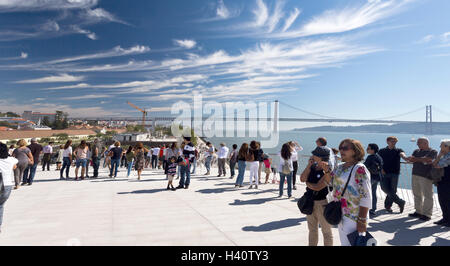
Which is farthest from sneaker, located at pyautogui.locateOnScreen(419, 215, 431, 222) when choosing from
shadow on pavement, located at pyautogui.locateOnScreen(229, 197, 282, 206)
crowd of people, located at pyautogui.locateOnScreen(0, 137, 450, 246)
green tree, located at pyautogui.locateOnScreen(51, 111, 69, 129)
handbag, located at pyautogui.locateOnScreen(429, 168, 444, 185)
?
green tree, located at pyautogui.locateOnScreen(51, 111, 69, 129)

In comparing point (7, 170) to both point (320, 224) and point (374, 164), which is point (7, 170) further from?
point (374, 164)

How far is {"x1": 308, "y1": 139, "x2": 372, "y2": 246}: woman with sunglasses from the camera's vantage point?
198 cm

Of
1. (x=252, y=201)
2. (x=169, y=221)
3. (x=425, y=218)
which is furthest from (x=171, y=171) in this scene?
(x=425, y=218)

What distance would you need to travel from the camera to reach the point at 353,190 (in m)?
2.04

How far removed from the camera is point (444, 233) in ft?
11.9

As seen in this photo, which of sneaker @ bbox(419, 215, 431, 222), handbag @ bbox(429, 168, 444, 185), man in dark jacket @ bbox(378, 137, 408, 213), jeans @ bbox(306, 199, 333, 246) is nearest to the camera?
jeans @ bbox(306, 199, 333, 246)

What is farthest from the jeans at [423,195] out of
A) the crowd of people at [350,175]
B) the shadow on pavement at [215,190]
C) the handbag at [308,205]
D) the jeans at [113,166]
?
the jeans at [113,166]

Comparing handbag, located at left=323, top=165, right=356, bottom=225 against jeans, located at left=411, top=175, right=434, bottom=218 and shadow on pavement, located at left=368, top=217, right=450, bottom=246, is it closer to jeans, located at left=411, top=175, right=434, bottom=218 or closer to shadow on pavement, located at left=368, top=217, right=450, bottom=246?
shadow on pavement, located at left=368, top=217, right=450, bottom=246

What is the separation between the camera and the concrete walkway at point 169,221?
10.7 ft

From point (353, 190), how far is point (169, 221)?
10.00 ft

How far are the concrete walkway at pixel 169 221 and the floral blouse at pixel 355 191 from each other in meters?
1.36

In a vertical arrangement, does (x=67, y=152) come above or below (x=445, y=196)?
above
